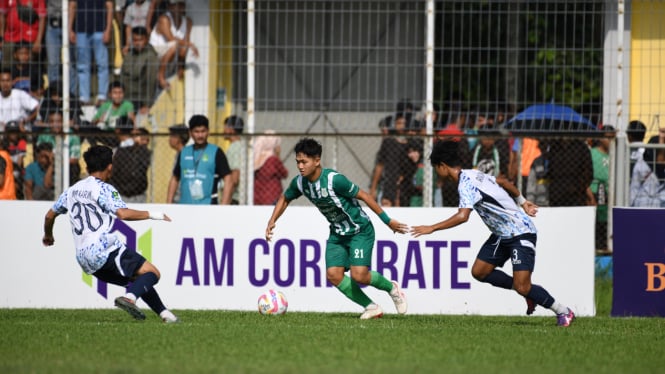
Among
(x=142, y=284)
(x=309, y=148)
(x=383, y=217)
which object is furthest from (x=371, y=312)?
(x=142, y=284)

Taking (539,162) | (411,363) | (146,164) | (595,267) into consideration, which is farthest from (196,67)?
(411,363)

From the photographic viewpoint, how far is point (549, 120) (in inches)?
615

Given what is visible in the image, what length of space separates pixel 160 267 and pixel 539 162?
16.9 feet

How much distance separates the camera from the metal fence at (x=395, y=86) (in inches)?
606

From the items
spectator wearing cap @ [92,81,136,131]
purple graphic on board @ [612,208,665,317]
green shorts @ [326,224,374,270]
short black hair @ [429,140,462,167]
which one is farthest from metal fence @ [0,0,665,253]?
short black hair @ [429,140,462,167]

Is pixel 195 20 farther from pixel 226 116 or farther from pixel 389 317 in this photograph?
pixel 389 317

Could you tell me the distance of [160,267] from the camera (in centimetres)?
1389

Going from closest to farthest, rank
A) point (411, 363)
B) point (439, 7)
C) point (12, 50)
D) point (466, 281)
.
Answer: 1. point (411, 363)
2. point (466, 281)
3. point (12, 50)
4. point (439, 7)

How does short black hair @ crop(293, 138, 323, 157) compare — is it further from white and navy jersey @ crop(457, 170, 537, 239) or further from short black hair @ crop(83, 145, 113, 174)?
short black hair @ crop(83, 145, 113, 174)

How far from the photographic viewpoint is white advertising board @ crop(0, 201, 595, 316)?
13805mm

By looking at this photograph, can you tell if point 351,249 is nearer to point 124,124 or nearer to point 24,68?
point 124,124

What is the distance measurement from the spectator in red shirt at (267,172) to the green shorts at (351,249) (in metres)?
4.29

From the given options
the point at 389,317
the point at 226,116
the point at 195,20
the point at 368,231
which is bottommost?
the point at 389,317

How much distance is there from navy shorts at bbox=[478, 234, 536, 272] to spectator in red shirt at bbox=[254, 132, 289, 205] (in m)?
5.23
